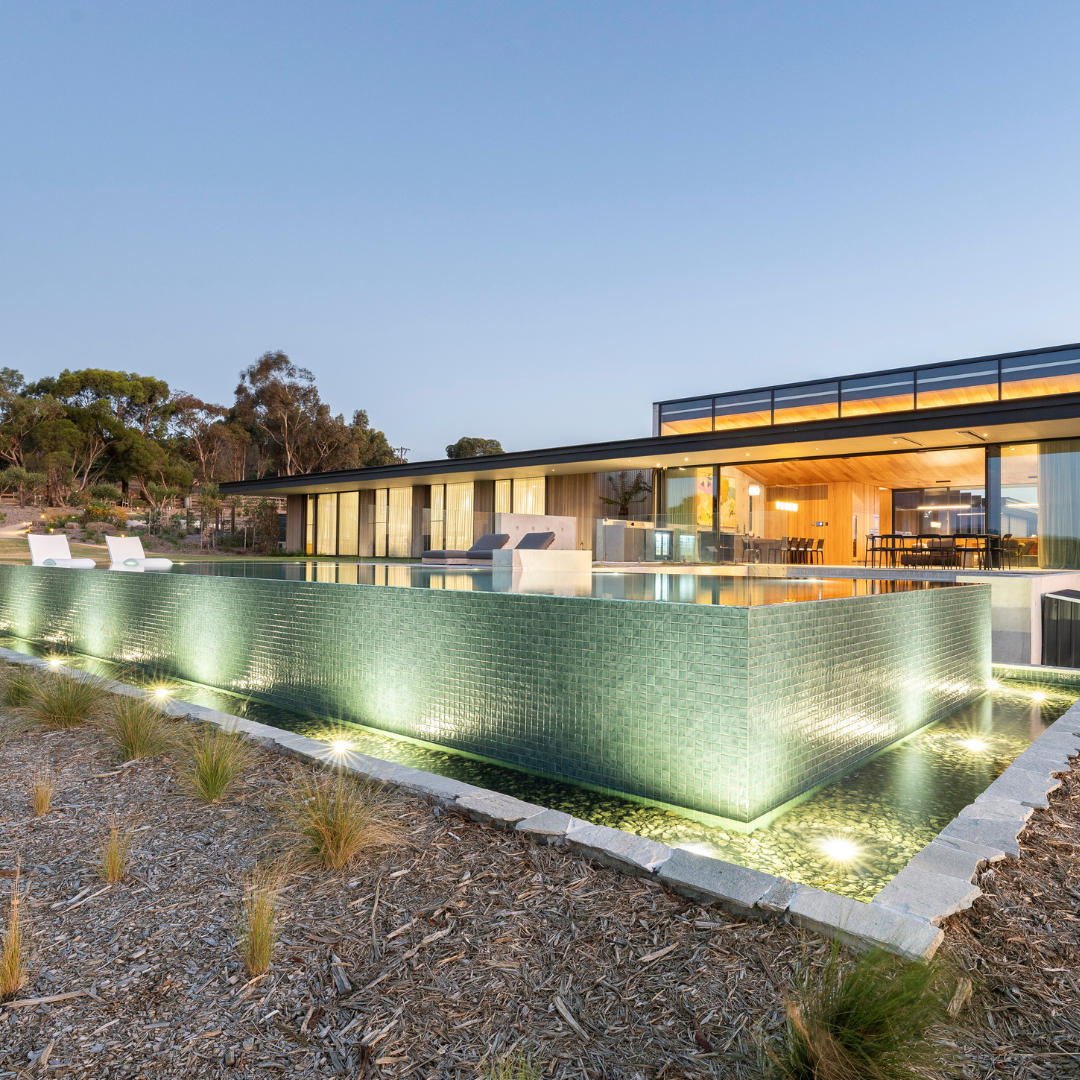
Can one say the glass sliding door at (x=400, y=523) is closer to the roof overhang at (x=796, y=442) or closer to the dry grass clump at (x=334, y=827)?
the roof overhang at (x=796, y=442)

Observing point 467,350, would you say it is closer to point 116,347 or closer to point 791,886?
point 116,347

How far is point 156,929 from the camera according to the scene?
2.03m

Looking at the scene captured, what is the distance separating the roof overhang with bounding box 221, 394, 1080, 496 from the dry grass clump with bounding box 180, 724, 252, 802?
11912 mm

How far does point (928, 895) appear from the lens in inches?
82.7

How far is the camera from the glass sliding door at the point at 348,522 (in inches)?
979

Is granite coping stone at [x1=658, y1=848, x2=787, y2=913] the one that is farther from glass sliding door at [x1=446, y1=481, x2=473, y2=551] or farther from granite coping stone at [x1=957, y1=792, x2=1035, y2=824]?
glass sliding door at [x1=446, y1=481, x2=473, y2=551]

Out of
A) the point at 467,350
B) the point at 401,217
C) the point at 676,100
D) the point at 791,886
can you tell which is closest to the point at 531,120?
the point at 676,100

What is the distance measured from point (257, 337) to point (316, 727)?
70.0 metres

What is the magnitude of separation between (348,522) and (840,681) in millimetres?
23011

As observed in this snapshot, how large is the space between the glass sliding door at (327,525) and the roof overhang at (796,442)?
5138 millimetres

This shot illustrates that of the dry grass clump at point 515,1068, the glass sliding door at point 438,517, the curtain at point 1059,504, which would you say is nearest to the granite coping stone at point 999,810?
the dry grass clump at point 515,1068

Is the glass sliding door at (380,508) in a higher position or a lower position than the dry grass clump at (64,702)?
higher

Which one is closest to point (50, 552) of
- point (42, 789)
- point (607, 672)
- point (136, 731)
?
point (136, 731)

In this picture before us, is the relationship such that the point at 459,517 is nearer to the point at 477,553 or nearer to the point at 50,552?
the point at 477,553
